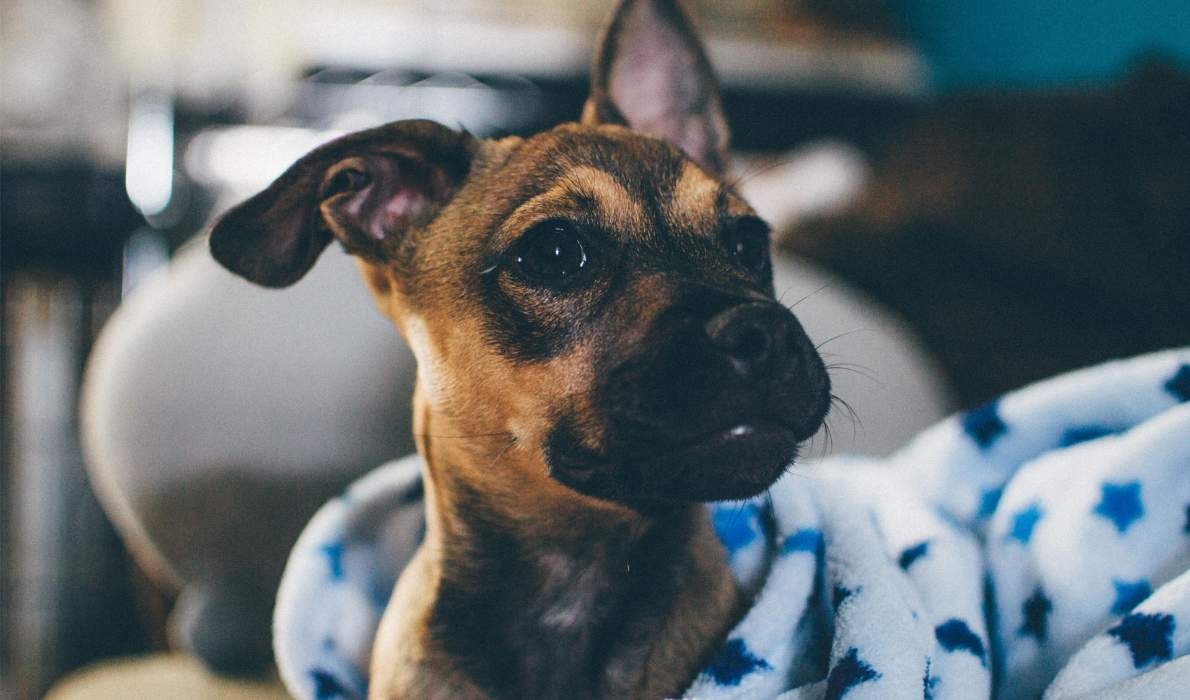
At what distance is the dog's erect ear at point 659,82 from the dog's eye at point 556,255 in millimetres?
270

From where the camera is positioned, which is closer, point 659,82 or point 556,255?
point 556,255

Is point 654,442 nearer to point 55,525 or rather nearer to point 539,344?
point 539,344

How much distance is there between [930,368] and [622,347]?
4.03 ft

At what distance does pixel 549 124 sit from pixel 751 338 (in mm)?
2803

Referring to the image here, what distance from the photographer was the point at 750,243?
1230mm

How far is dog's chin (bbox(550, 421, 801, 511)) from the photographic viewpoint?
0.89m

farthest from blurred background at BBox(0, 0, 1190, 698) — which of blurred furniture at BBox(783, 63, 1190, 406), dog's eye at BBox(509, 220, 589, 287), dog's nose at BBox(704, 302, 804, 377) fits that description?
dog's nose at BBox(704, 302, 804, 377)

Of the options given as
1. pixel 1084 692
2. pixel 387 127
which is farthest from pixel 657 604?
pixel 387 127

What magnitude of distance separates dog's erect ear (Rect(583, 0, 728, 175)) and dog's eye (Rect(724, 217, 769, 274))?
152 millimetres

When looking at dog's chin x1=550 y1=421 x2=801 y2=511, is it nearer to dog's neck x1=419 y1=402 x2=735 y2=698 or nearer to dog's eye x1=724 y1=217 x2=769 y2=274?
dog's neck x1=419 y1=402 x2=735 y2=698

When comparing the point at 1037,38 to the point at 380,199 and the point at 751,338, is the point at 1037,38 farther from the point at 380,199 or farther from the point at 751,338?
the point at 751,338

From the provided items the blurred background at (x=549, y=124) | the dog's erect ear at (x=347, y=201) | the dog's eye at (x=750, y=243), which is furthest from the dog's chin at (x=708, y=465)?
the blurred background at (x=549, y=124)

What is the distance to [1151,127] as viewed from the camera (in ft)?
6.67

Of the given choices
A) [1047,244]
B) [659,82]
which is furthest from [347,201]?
[1047,244]
